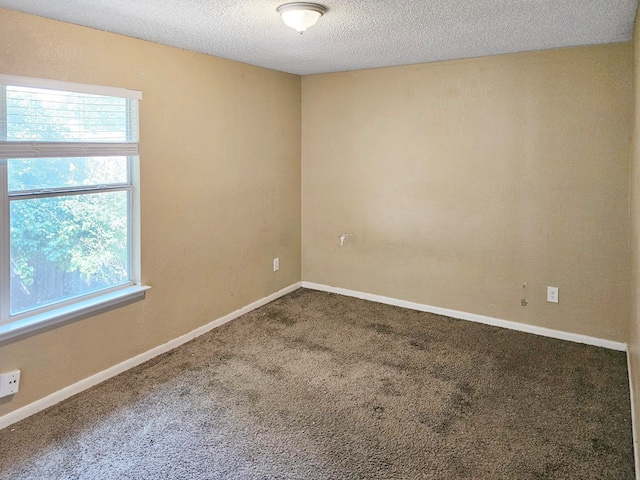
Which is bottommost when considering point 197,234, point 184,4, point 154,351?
point 154,351

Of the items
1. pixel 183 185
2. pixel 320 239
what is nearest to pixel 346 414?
pixel 183 185

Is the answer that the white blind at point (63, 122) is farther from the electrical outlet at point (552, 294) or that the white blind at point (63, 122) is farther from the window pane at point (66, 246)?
the electrical outlet at point (552, 294)

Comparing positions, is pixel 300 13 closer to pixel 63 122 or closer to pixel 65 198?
pixel 63 122

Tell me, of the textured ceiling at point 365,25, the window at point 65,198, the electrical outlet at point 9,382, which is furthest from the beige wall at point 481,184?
the electrical outlet at point 9,382

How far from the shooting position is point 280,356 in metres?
3.23

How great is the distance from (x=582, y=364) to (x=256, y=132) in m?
3.00

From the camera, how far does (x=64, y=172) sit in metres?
2.64

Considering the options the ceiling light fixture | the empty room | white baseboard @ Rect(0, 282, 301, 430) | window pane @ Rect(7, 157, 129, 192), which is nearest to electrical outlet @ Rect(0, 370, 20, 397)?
the empty room

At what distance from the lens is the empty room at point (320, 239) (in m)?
2.32

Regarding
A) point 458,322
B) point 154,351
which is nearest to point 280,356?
point 154,351

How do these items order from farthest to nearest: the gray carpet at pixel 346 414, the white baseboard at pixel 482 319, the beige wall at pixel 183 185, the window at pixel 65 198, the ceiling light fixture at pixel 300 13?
1. the white baseboard at pixel 482 319
2. the beige wall at pixel 183 185
3. the window at pixel 65 198
4. the ceiling light fixture at pixel 300 13
5. the gray carpet at pixel 346 414

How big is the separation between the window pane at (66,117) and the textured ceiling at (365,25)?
0.40 metres

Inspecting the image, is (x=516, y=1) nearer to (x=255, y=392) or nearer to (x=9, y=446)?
(x=255, y=392)

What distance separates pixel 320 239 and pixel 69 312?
2.50 meters
